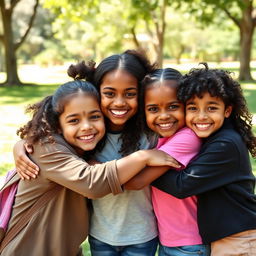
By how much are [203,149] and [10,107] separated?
435 inches

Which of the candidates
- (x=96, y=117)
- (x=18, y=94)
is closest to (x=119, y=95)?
(x=96, y=117)

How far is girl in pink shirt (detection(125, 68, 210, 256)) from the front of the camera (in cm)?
230

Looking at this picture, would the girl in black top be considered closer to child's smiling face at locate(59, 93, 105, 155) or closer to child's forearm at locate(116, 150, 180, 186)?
child's forearm at locate(116, 150, 180, 186)

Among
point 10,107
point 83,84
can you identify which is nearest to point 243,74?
point 10,107

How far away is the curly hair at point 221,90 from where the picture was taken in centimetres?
222

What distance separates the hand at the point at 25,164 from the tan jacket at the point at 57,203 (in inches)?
1.1

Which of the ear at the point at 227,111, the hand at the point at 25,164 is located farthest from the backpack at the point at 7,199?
the ear at the point at 227,111

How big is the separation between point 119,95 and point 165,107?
0.27 metres

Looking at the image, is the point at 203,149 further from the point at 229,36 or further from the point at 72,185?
the point at 229,36

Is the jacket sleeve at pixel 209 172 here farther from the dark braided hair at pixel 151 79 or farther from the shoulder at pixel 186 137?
the dark braided hair at pixel 151 79

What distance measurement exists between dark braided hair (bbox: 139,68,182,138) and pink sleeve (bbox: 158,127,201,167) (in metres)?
0.23

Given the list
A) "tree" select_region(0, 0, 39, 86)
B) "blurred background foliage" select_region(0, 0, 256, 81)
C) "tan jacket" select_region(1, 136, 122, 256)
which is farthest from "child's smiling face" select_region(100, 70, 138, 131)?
"blurred background foliage" select_region(0, 0, 256, 81)

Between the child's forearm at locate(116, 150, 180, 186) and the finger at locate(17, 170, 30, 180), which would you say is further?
the finger at locate(17, 170, 30, 180)

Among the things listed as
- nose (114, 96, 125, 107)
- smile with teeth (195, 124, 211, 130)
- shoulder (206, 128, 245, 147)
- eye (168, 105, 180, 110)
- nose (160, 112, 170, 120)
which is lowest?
shoulder (206, 128, 245, 147)
